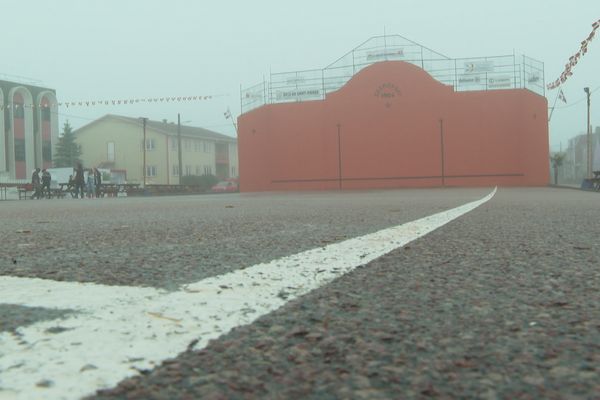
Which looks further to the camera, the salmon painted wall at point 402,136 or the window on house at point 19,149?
the window on house at point 19,149

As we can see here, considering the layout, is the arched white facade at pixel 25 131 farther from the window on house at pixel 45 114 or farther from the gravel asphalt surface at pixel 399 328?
the gravel asphalt surface at pixel 399 328

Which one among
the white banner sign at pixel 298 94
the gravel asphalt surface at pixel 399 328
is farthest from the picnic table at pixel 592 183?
the gravel asphalt surface at pixel 399 328

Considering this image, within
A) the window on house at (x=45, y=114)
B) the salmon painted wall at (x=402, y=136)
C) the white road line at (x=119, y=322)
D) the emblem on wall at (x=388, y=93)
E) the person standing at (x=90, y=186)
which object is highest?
the window on house at (x=45, y=114)

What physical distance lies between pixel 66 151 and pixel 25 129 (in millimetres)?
9352

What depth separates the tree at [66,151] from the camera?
56.1m

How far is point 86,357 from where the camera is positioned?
39.4 inches

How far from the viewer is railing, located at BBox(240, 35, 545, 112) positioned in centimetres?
2725

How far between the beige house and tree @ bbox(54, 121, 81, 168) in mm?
4393

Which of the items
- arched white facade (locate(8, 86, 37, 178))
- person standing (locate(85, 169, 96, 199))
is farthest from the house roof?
person standing (locate(85, 169, 96, 199))

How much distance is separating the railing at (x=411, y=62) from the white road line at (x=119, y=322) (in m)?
27.4

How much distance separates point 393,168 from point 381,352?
26.3 metres

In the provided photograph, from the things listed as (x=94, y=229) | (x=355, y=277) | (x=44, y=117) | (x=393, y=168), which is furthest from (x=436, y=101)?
(x=44, y=117)

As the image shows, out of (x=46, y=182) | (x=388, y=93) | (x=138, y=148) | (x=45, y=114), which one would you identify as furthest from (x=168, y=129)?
(x=388, y=93)

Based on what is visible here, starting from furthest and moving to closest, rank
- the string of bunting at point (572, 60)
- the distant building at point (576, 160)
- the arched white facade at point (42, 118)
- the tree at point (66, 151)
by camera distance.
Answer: the tree at point (66, 151) < the distant building at point (576, 160) < the arched white facade at point (42, 118) < the string of bunting at point (572, 60)
